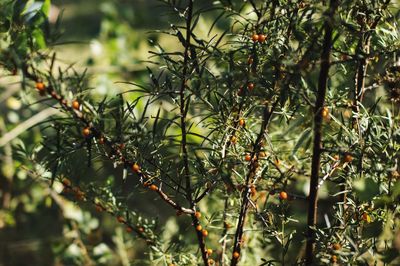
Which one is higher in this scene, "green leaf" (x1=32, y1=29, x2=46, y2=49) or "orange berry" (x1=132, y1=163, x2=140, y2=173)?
"green leaf" (x1=32, y1=29, x2=46, y2=49)

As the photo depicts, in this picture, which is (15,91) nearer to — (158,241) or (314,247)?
(158,241)

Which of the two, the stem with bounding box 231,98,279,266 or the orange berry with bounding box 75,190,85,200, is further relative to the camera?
the orange berry with bounding box 75,190,85,200

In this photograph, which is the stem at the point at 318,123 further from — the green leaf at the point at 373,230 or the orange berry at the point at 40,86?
the orange berry at the point at 40,86

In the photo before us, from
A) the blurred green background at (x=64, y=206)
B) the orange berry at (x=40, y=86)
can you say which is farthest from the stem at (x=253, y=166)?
the blurred green background at (x=64, y=206)

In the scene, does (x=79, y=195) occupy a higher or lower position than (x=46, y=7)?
lower

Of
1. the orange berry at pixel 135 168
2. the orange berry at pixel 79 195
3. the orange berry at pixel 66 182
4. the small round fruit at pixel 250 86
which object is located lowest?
the orange berry at pixel 79 195

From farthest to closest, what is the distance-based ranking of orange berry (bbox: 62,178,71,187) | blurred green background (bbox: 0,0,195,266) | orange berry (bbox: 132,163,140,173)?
blurred green background (bbox: 0,0,195,266), orange berry (bbox: 62,178,71,187), orange berry (bbox: 132,163,140,173)

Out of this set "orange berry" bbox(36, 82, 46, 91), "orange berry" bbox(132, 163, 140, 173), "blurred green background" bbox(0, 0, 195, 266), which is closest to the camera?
"orange berry" bbox(36, 82, 46, 91)

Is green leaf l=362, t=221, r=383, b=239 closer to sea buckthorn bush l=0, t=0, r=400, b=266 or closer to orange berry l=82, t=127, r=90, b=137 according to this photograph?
sea buckthorn bush l=0, t=0, r=400, b=266

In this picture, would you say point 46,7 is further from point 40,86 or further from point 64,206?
point 64,206

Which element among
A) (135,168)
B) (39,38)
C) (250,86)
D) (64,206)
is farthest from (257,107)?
(64,206)

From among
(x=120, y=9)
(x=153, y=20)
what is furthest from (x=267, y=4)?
(x=153, y=20)

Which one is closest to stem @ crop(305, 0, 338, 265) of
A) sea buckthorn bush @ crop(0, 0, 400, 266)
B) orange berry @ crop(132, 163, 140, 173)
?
sea buckthorn bush @ crop(0, 0, 400, 266)
